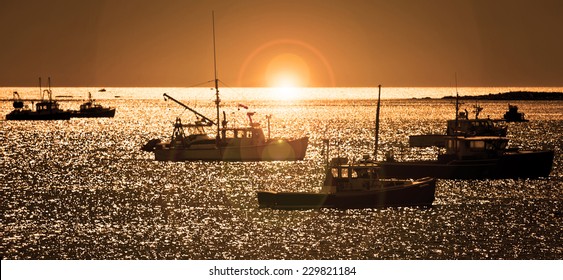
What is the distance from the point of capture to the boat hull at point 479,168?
7256 cm

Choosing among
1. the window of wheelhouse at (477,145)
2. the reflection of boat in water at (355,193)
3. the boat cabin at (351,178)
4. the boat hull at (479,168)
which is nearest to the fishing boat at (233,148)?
the boat hull at (479,168)

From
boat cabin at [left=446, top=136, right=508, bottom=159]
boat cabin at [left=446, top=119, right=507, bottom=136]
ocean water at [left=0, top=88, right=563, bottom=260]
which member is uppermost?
boat cabin at [left=446, top=119, right=507, bottom=136]

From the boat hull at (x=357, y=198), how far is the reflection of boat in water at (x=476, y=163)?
577 inches

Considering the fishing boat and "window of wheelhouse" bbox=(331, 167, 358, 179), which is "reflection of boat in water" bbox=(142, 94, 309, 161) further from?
"window of wheelhouse" bbox=(331, 167, 358, 179)

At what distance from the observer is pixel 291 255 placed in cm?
4541

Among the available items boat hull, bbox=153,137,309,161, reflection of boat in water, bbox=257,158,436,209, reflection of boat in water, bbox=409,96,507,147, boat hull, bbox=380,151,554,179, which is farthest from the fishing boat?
reflection of boat in water, bbox=257,158,436,209

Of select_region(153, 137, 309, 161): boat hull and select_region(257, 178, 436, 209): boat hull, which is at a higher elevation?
select_region(153, 137, 309, 161): boat hull

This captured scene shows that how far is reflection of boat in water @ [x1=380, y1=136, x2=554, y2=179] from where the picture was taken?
72.7 metres

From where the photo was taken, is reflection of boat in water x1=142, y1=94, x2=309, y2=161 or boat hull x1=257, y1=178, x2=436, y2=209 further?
reflection of boat in water x1=142, y1=94, x2=309, y2=161

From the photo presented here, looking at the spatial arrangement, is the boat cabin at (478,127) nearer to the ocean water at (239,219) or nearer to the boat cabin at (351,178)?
the ocean water at (239,219)

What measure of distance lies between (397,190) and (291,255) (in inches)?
513

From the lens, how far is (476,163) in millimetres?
73812

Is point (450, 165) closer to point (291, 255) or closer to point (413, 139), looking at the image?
point (291, 255)

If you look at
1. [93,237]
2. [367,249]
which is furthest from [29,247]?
[367,249]
